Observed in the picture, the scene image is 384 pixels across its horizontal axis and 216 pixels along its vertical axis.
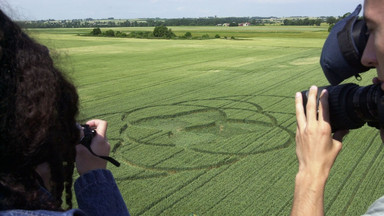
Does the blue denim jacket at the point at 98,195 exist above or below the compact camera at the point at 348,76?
below

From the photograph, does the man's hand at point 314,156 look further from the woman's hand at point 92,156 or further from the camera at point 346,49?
the woman's hand at point 92,156

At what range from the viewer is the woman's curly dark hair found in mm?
1526

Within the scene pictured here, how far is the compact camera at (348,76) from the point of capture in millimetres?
2164

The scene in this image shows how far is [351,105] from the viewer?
2.37 metres

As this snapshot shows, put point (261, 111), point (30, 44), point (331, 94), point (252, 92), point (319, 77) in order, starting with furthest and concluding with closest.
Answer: point (319, 77)
point (252, 92)
point (261, 111)
point (331, 94)
point (30, 44)

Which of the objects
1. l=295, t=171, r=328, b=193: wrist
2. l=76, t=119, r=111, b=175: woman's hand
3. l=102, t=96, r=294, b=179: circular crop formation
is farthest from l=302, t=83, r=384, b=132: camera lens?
l=102, t=96, r=294, b=179: circular crop formation

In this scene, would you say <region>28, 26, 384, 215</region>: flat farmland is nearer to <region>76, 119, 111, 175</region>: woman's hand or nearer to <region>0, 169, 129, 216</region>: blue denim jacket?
<region>76, 119, 111, 175</region>: woman's hand

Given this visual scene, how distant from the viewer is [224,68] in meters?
24.4

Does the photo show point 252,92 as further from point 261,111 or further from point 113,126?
point 113,126

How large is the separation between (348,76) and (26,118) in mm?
1688

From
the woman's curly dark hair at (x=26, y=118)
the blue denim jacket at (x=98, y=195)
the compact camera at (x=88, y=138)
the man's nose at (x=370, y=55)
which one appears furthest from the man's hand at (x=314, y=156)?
the woman's curly dark hair at (x=26, y=118)

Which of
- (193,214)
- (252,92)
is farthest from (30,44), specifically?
(252,92)

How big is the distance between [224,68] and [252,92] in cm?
887

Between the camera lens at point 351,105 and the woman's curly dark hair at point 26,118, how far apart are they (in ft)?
4.60
